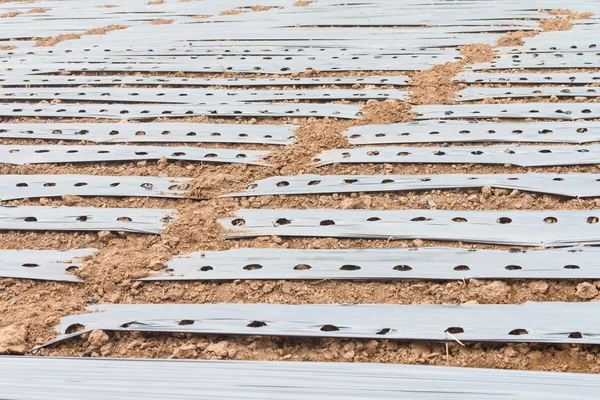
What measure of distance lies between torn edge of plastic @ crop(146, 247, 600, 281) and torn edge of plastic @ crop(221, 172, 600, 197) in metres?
0.45

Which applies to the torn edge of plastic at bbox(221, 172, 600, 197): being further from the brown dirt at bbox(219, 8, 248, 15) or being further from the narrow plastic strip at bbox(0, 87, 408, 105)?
the brown dirt at bbox(219, 8, 248, 15)

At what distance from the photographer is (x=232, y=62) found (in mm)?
4207

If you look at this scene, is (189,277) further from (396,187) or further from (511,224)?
(511,224)

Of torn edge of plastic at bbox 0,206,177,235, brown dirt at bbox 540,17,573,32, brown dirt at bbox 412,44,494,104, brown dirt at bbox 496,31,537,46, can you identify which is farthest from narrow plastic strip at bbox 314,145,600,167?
brown dirt at bbox 540,17,573,32

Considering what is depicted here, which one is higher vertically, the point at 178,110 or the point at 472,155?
the point at 178,110

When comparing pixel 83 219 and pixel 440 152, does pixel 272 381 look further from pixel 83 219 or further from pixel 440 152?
pixel 440 152

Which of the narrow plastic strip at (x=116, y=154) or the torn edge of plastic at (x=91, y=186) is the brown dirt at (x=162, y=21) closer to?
the narrow plastic strip at (x=116, y=154)

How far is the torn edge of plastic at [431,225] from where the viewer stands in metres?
2.14

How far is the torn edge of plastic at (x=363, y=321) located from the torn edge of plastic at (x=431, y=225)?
38 centimetres

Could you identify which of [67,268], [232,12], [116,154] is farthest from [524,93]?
[232,12]

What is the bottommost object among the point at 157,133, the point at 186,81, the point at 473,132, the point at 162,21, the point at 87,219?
the point at 87,219

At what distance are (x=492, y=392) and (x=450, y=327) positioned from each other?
0.85ft

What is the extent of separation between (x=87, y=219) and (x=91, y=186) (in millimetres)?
311

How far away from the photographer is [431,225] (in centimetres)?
225
